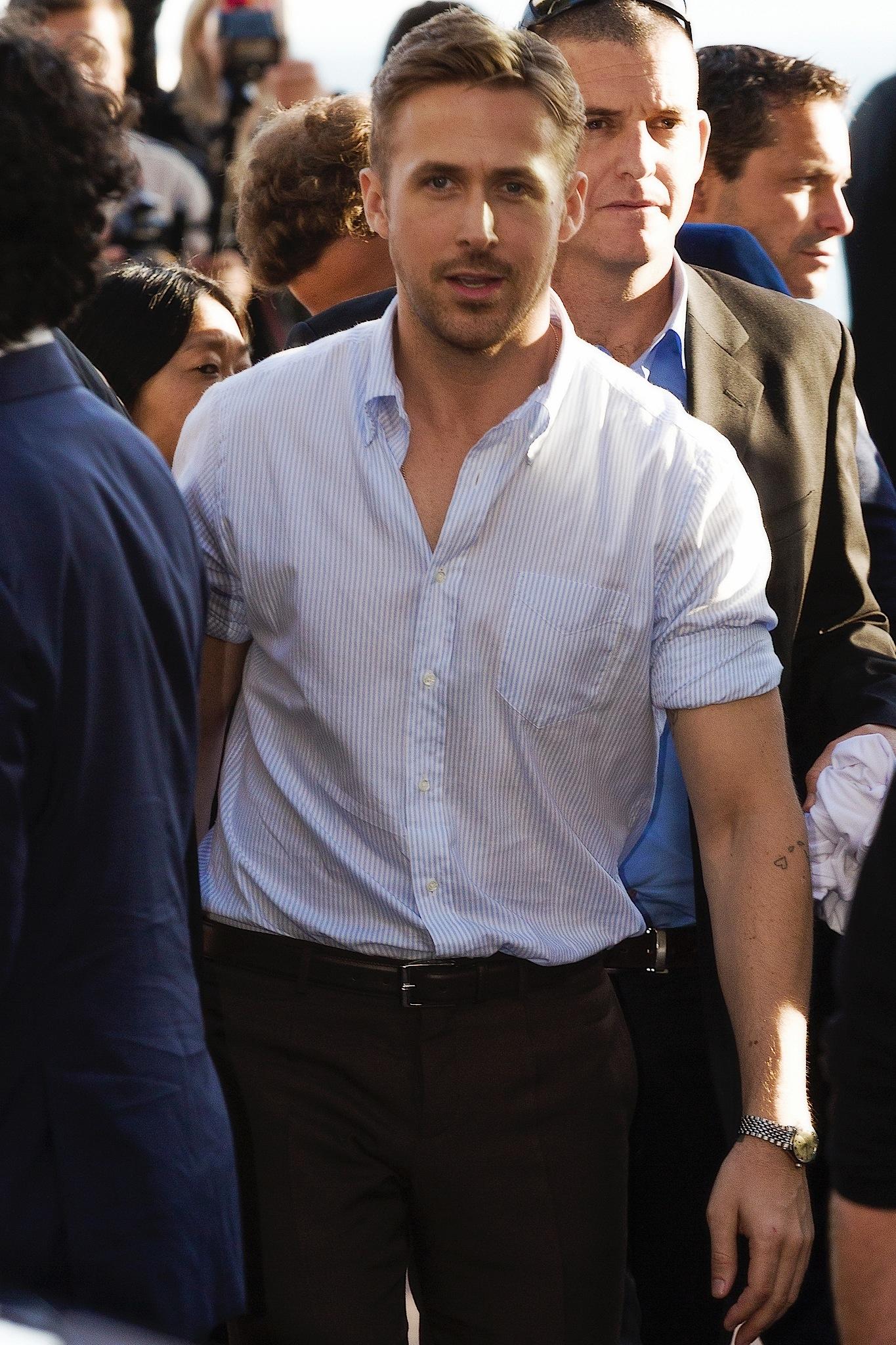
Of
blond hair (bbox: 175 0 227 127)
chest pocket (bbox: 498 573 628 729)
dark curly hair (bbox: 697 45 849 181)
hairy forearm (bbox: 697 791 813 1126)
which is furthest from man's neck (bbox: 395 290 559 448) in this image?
blond hair (bbox: 175 0 227 127)

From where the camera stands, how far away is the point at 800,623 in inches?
110

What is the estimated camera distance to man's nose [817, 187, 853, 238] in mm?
3902

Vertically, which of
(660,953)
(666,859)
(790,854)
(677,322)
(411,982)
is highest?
(677,322)

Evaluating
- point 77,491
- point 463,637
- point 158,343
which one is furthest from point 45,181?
point 158,343

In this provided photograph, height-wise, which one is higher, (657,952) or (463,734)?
(463,734)

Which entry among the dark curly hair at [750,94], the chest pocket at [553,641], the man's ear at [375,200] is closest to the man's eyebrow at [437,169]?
the man's ear at [375,200]

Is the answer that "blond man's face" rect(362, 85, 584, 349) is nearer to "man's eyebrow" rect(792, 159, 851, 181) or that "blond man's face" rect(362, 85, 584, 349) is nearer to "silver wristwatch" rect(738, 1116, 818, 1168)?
"silver wristwatch" rect(738, 1116, 818, 1168)

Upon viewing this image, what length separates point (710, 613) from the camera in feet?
7.55

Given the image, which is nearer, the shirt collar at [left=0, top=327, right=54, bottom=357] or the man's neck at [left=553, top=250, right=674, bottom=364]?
the shirt collar at [left=0, top=327, right=54, bottom=357]

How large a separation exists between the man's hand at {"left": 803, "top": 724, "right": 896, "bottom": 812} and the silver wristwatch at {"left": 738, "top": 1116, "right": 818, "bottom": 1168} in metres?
0.51

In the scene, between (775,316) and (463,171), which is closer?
(463,171)

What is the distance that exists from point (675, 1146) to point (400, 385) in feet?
4.39

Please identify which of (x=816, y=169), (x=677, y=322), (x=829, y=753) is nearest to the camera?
(x=829, y=753)

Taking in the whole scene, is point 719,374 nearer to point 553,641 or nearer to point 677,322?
point 677,322
